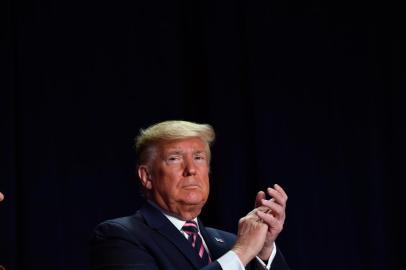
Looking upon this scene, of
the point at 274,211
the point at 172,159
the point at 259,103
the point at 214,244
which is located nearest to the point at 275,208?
A: the point at 274,211

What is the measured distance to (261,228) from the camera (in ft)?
8.45

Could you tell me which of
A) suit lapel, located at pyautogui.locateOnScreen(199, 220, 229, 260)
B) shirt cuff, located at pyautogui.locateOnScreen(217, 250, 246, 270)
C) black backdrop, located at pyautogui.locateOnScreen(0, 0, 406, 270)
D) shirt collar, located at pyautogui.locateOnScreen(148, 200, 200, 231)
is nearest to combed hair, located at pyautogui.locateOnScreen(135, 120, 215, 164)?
shirt collar, located at pyautogui.locateOnScreen(148, 200, 200, 231)

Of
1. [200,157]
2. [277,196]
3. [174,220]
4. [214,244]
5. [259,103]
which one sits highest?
[259,103]

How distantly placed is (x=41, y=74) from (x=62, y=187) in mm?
550

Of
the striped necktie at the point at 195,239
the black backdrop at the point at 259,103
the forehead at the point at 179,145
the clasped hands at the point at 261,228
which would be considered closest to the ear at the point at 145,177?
the forehead at the point at 179,145

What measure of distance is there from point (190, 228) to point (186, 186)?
0.51 feet

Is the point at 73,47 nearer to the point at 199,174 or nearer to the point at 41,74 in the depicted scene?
the point at 41,74

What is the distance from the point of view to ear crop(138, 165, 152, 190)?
2.81m

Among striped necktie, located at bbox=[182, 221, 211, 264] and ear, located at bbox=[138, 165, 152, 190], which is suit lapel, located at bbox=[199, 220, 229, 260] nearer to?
striped necktie, located at bbox=[182, 221, 211, 264]

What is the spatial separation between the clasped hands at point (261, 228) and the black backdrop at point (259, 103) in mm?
1178

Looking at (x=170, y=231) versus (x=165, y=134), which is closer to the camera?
(x=170, y=231)

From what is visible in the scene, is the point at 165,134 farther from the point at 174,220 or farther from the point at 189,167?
the point at 174,220

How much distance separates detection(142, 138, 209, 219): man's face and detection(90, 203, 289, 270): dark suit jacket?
0.24 ft

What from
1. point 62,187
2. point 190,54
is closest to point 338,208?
point 190,54
